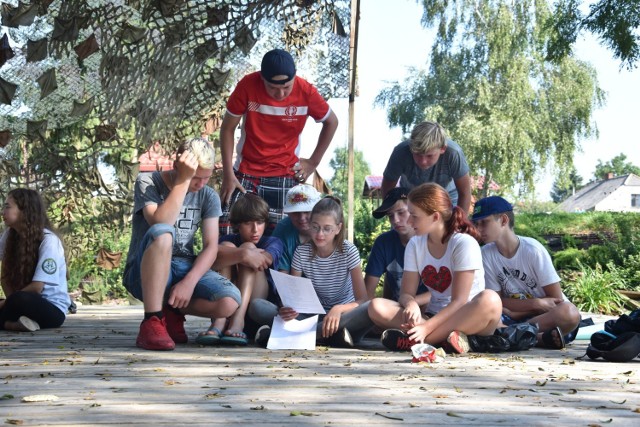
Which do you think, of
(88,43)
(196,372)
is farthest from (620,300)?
(196,372)

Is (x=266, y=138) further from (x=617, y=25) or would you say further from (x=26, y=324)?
(x=617, y=25)

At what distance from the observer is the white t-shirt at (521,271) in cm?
553

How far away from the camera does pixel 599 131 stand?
3250cm

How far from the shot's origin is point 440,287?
17.0 feet

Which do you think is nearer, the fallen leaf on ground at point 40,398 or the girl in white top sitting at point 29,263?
the fallen leaf on ground at point 40,398

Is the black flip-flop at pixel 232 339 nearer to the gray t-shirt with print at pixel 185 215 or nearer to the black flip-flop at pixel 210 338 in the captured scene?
the black flip-flop at pixel 210 338

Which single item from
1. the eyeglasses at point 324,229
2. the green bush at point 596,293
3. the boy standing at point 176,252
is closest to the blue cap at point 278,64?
the boy standing at point 176,252

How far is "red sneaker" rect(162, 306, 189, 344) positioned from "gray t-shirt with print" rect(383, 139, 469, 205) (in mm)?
1756

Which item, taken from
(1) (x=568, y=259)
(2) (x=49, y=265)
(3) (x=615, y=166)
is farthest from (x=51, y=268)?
(3) (x=615, y=166)

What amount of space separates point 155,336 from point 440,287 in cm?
158

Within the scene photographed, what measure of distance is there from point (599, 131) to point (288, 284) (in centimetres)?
2927

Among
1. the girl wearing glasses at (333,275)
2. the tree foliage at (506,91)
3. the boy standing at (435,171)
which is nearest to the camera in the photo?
the girl wearing glasses at (333,275)

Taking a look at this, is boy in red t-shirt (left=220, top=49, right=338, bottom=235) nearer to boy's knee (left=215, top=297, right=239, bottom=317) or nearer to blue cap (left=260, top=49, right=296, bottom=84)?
blue cap (left=260, top=49, right=296, bottom=84)

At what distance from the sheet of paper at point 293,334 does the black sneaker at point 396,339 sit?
Answer: 1.33 feet
